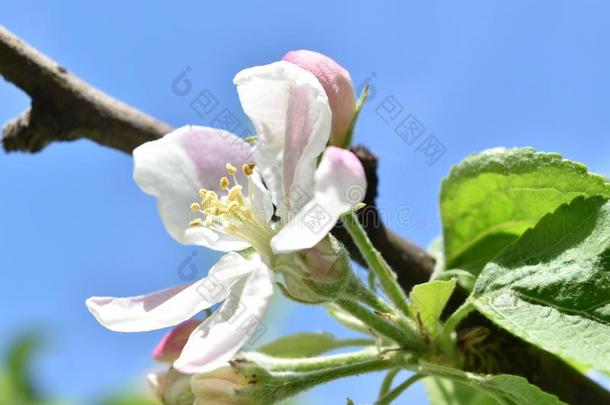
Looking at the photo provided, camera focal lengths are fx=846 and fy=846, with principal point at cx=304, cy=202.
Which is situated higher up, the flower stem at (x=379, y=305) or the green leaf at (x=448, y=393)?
the flower stem at (x=379, y=305)

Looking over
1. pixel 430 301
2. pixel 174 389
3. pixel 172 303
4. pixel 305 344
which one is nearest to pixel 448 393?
pixel 305 344

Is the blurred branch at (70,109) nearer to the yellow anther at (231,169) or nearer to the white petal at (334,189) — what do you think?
the yellow anther at (231,169)

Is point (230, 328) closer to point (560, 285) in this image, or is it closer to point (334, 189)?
point (334, 189)

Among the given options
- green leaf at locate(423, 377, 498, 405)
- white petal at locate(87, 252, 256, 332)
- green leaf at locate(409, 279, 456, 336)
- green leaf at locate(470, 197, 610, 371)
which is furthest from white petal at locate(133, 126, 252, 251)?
green leaf at locate(423, 377, 498, 405)

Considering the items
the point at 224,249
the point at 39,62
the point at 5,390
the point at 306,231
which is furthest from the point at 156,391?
the point at 5,390

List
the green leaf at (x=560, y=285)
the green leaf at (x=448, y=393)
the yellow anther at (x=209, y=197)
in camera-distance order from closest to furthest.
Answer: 1. the green leaf at (x=560, y=285)
2. the yellow anther at (x=209, y=197)
3. the green leaf at (x=448, y=393)

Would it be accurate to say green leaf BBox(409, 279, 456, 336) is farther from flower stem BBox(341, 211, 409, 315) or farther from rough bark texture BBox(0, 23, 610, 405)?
rough bark texture BBox(0, 23, 610, 405)

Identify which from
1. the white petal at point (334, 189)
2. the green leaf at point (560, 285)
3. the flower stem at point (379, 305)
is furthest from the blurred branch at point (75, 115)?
the white petal at point (334, 189)

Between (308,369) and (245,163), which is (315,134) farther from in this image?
(308,369)
